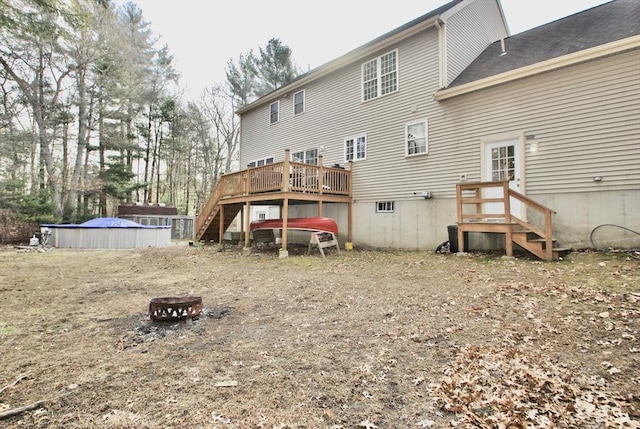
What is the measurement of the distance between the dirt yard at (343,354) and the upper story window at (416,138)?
526 centimetres

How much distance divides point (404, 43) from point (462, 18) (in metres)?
2.08

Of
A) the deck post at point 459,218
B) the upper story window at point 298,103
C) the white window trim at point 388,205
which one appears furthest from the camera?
the upper story window at point 298,103

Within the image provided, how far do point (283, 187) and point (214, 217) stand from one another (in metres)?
5.45

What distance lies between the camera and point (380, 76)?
39.1 feet

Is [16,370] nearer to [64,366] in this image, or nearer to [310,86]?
[64,366]

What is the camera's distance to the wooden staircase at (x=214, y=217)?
13.6 metres

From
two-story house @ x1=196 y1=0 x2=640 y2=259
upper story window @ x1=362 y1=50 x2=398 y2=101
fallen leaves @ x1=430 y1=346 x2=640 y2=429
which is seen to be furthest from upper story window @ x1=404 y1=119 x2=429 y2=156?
fallen leaves @ x1=430 y1=346 x2=640 y2=429

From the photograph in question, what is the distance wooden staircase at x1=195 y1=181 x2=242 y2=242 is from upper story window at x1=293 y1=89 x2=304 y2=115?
5067mm

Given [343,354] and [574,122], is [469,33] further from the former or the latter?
[343,354]

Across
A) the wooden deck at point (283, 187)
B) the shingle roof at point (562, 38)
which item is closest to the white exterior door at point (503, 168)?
the shingle roof at point (562, 38)

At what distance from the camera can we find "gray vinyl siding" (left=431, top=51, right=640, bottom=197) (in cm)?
728

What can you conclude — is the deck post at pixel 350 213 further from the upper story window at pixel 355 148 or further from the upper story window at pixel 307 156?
the upper story window at pixel 307 156

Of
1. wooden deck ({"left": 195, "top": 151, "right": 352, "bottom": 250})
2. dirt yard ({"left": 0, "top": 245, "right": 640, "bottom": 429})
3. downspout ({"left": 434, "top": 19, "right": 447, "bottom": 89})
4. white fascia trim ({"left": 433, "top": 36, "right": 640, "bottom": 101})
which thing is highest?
downspout ({"left": 434, "top": 19, "right": 447, "bottom": 89})

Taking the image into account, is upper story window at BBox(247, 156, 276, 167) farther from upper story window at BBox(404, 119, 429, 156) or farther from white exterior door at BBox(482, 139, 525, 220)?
white exterior door at BBox(482, 139, 525, 220)
